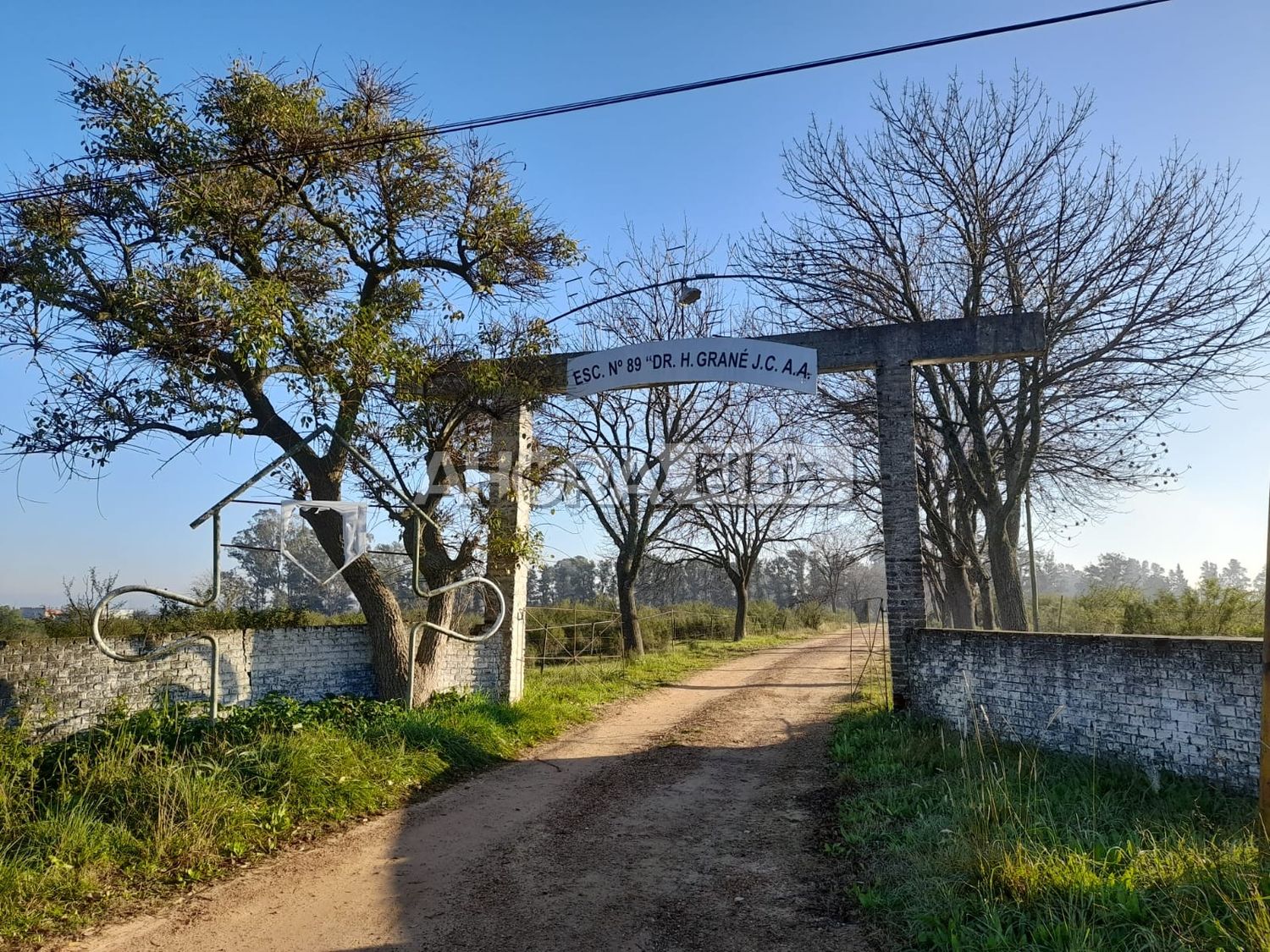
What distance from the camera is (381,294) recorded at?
34.4ft

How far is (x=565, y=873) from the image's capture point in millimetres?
5414

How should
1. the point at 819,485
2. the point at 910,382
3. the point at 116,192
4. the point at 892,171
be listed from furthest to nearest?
the point at 819,485
the point at 892,171
the point at 910,382
the point at 116,192

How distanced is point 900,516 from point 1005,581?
4.30 metres

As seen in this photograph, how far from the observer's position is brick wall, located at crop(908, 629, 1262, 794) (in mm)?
6781

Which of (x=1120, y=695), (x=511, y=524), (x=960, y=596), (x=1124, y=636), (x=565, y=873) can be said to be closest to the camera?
(x=565, y=873)

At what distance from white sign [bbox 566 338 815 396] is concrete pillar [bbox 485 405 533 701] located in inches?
45.6

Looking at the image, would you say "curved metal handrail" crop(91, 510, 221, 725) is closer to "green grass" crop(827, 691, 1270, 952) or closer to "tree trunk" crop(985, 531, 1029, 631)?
"green grass" crop(827, 691, 1270, 952)

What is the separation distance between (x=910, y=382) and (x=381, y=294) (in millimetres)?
6821

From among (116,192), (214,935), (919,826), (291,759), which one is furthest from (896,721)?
(116,192)

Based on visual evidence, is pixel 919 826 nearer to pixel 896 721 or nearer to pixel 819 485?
pixel 896 721

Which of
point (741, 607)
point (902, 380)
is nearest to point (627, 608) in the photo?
point (741, 607)

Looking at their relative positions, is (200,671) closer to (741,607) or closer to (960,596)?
(960,596)

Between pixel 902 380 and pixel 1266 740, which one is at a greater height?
pixel 902 380

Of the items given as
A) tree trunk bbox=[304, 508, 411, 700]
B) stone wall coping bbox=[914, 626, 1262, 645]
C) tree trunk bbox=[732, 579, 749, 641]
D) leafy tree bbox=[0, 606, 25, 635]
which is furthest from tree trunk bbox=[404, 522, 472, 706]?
tree trunk bbox=[732, 579, 749, 641]
